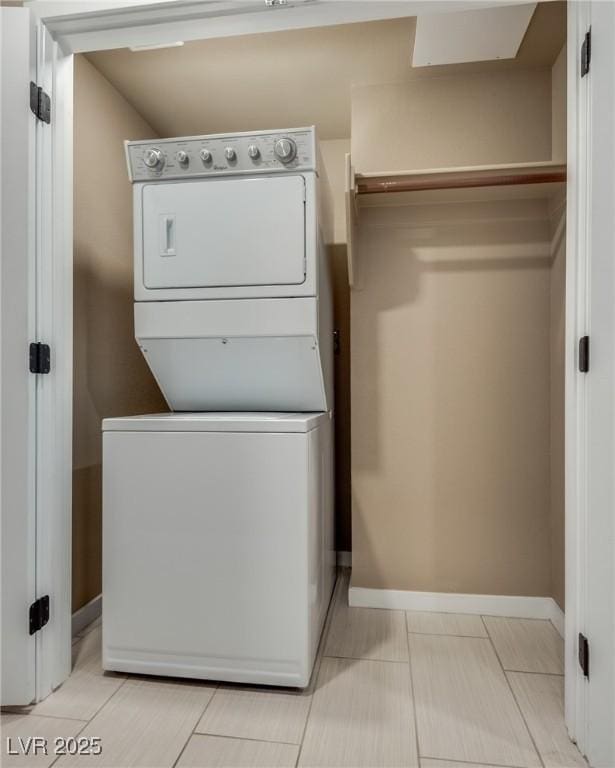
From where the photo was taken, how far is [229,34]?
1.58 meters

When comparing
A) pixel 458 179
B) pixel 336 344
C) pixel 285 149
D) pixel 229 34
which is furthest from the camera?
pixel 336 344

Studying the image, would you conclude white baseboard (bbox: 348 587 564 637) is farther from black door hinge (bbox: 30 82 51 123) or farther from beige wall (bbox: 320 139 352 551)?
black door hinge (bbox: 30 82 51 123)

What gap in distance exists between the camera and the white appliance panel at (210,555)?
1.56 metres

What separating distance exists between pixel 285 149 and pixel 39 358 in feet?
3.54

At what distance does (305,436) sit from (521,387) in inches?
44.2

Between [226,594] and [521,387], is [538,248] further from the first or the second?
[226,594]

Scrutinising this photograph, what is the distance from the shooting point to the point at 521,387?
7.04 feet

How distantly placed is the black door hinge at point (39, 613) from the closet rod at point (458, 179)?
6.17ft

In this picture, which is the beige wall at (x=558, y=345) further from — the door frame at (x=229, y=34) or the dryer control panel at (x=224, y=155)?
the dryer control panel at (x=224, y=155)

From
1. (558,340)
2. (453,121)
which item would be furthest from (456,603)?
(453,121)

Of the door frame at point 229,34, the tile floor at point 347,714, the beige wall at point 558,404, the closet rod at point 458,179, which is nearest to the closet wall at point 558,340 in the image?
the beige wall at point 558,404

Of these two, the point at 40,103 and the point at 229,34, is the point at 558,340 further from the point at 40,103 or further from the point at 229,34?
the point at 40,103

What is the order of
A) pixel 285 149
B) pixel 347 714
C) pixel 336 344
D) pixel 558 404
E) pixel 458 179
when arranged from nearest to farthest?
pixel 347 714 → pixel 285 149 → pixel 458 179 → pixel 558 404 → pixel 336 344

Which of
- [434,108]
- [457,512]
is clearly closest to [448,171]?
[434,108]
